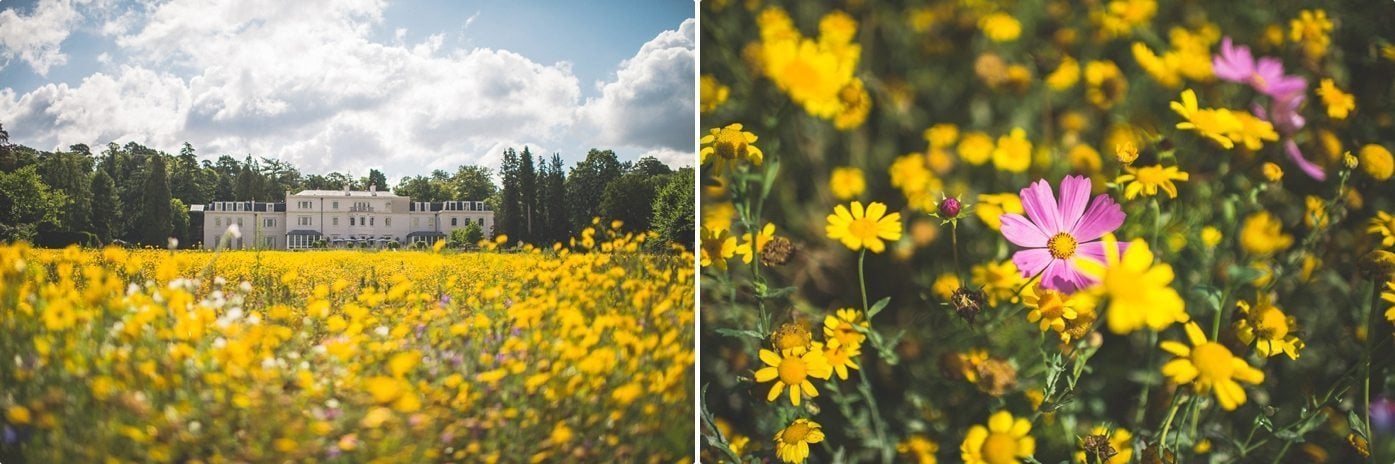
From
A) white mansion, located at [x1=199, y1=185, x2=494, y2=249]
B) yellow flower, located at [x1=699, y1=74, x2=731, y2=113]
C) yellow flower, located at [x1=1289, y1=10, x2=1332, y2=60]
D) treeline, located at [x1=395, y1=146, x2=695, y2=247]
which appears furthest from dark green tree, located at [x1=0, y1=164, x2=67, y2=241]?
yellow flower, located at [x1=1289, y1=10, x2=1332, y2=60]

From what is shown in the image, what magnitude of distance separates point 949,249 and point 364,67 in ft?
3.55

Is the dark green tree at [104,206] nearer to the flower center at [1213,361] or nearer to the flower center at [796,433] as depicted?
the flower center at [796,433]

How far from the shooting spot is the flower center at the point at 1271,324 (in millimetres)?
1223

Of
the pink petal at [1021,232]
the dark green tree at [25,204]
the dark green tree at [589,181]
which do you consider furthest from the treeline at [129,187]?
the pink petal at [1021,232]

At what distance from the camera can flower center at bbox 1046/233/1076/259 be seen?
1257mm

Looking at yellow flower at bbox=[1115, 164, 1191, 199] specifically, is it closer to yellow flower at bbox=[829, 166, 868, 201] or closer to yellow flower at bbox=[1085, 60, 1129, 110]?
yellow flower at bbox=[1085, 60, 1129, 110]

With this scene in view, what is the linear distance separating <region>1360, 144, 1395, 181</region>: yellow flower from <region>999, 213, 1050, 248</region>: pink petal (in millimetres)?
733

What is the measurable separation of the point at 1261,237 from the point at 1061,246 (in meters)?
0.38

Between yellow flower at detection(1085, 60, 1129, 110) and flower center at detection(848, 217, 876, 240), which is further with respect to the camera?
yellow flower at detection(1085, 60, 1129, 110)

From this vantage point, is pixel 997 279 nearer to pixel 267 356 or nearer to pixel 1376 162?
pixel 1376 162

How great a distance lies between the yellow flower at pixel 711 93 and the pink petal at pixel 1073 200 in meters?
0.66

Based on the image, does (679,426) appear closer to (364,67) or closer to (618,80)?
(618,80)

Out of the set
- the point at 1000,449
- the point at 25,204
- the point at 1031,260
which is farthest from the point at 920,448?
the point at 25,204

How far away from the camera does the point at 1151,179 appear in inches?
49.8
